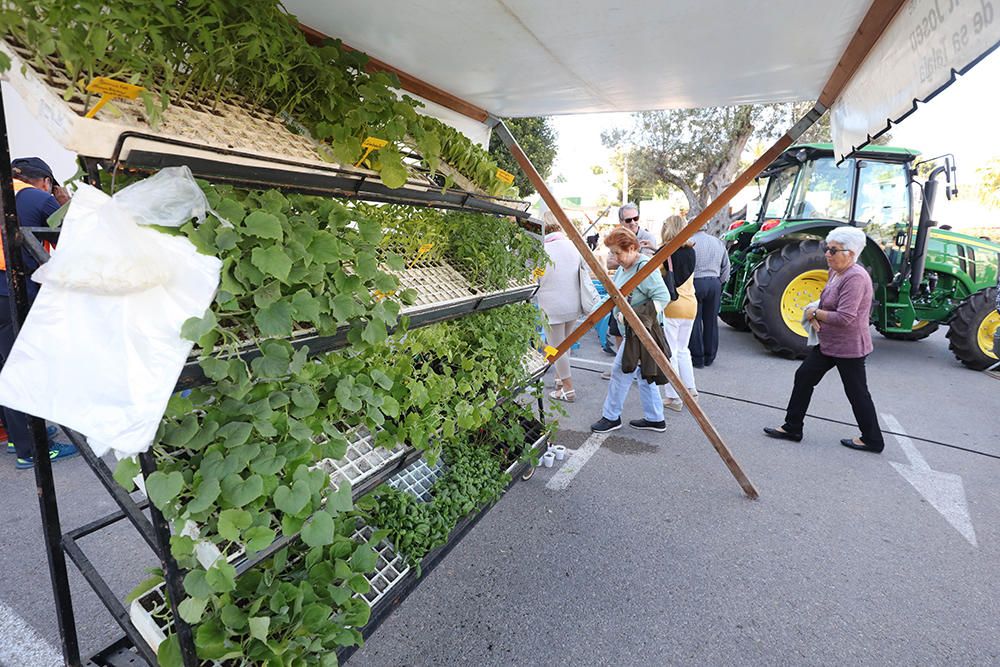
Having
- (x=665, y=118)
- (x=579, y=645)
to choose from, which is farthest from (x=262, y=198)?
(x=665, y=118)

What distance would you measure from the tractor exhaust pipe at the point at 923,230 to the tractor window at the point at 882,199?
0.28 meters

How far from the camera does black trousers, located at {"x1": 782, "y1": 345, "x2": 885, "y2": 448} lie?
3805 mm

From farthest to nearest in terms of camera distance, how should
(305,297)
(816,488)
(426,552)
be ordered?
(816,488), (426,552), (305,297)

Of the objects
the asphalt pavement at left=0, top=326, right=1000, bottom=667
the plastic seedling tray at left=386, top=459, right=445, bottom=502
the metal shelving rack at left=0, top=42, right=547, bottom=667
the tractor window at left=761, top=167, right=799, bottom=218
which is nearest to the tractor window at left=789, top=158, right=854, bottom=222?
the tractor window at left=761, top=167, right=799, bottom=218

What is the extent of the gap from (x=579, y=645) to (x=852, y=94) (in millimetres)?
2807

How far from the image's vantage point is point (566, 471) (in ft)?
12.0

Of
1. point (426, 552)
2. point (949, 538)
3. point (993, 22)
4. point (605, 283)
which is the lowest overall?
point (949, 538)

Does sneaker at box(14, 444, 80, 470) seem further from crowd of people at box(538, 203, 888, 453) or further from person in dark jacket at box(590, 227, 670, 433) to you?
person in dark jacket at box(590, 227, 670, 433)

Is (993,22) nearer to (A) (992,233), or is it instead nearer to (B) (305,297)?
(B) (305,297)

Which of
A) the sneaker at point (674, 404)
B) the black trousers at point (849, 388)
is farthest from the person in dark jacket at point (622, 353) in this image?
the black trousers at point (849, 388)

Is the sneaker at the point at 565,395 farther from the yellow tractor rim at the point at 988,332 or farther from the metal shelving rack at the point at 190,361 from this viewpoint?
the yellow tractor rim at the point at 988,332

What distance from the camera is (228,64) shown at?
1421 mm

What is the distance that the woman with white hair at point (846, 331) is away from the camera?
11.9 feet

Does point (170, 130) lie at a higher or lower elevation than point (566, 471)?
higher
